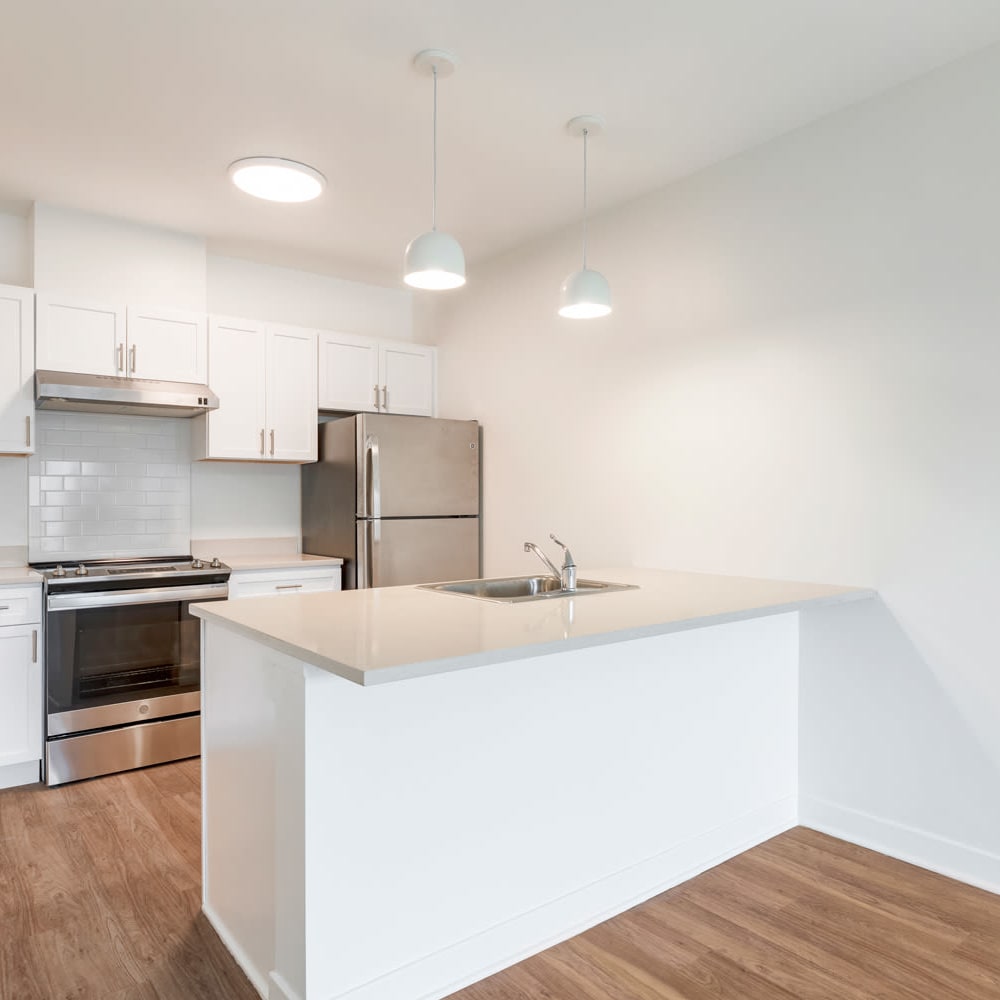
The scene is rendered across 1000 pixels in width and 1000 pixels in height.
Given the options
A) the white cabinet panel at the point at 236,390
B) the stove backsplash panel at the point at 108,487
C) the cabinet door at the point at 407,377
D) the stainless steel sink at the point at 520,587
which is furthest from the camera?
the cabinet door at the point at 407,377

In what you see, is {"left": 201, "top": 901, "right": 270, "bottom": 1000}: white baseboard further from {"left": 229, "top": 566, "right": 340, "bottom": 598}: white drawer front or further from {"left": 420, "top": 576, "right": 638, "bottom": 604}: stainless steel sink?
{"left": 229, "top": 566, "right": 340, "bottom": 598}: white drawer front

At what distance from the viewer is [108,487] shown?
381 cm

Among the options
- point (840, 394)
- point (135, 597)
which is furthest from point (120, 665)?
point (840, 394)

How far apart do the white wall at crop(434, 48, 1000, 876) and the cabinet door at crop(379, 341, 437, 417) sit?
1151mm

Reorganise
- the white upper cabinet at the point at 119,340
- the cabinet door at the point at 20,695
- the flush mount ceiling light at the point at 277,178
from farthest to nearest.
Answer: the white upper cabinet at the point at 119,340 → the cabinet door at the point at 20,695 → the flush mount ceiling light at the point at 277,178

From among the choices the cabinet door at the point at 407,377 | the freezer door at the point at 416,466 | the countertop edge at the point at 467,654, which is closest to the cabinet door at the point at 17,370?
the freezer door at the point at 416,466

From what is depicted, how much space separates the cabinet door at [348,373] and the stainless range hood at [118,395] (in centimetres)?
64

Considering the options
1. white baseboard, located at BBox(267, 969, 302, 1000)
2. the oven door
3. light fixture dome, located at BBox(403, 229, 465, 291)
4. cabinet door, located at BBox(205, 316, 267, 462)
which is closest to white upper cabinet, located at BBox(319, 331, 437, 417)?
cabinet door, located at BBox(205, 316, 267, 462)

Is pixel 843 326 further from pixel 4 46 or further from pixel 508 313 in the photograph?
Result: pixel 4 46

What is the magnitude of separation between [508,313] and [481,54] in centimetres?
182

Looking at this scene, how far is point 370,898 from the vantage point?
166 centimetres

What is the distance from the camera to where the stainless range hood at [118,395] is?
3.27 metres

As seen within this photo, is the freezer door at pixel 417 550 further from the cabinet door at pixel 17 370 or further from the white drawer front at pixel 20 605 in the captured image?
the cabinet door at pixel 17 370

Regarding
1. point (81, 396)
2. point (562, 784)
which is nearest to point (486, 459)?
point (81, 396)
